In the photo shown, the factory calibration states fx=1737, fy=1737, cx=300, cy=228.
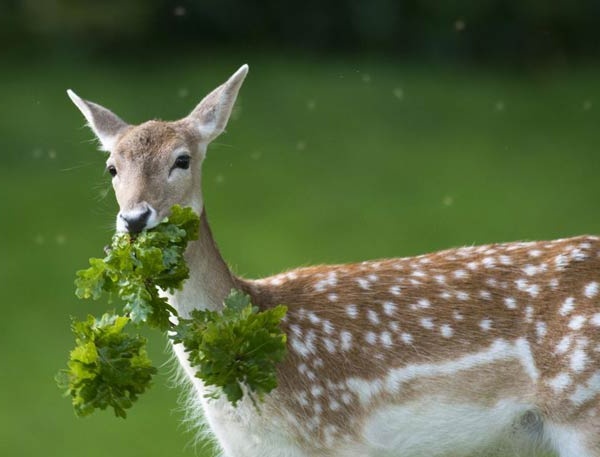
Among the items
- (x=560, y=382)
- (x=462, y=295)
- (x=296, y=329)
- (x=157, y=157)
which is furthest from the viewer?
(x=462, y=295)

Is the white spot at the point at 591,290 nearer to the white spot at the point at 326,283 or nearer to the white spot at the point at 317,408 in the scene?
the white spot at the point at 326,283

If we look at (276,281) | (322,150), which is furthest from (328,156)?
(276,281)

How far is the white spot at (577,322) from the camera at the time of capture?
7207 millimetres

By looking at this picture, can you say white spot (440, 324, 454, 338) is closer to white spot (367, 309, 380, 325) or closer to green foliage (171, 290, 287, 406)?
white spot (367, 309, 380, 325)

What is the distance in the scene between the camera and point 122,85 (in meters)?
19.6

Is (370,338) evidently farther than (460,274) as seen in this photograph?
No

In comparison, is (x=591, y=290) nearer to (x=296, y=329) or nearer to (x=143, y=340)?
(x=296, y=329)

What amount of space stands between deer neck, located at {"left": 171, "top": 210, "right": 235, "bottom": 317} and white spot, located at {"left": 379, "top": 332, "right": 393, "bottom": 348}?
0.69 metres

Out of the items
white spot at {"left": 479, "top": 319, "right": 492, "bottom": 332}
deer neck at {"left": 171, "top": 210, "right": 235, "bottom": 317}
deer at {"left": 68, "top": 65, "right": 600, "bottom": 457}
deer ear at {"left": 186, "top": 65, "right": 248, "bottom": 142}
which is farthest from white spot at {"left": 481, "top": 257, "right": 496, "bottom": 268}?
deer ear at {"left": 186, "top": 65, "right": 248, "bottom": 142}

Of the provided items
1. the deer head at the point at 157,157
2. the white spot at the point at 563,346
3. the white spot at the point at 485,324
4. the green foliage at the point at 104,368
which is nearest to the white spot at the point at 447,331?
the white spot at the point at 485,324

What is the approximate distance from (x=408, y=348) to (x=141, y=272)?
135cm

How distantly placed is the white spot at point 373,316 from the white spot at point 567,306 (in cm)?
78

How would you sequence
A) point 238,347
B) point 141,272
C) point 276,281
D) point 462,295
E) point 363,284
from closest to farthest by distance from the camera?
point 238,347
point 141,272
point 462,295
point 363,284
point 276,281

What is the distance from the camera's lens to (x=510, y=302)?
7.36 metres
